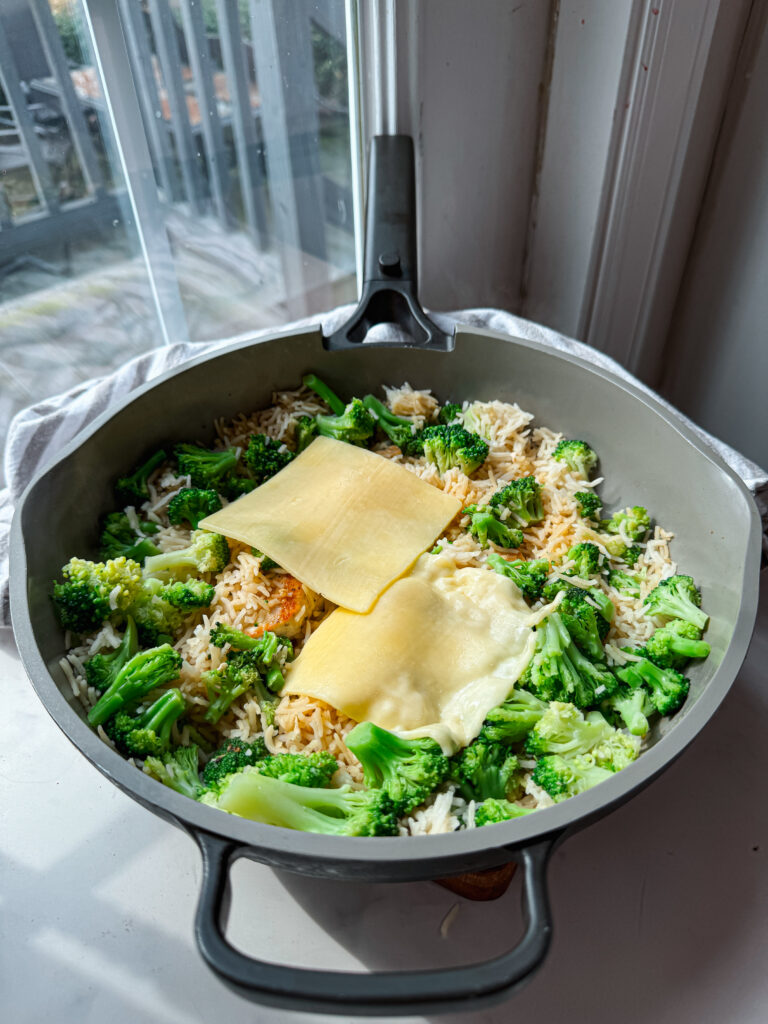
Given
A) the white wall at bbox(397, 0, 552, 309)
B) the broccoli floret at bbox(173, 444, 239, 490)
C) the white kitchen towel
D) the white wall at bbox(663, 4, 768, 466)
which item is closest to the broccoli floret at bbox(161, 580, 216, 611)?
the broccoli floret at bbox(173, 444, 239, 490)

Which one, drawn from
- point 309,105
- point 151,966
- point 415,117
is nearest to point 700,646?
point 151,966

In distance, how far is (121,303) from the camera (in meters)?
2.24

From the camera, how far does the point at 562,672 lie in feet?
4.52

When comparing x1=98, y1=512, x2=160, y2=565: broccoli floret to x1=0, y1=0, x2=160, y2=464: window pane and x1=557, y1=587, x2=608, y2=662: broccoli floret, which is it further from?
x1=557, y1=587, x2=608, y2=662: broccoli floret

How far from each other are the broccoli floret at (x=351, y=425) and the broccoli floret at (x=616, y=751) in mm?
923

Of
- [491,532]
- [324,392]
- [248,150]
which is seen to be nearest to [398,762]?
[491,532]

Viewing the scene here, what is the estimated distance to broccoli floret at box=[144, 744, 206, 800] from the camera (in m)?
1.26

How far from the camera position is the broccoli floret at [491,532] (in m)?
1.67

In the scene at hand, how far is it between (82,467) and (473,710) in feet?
3.10

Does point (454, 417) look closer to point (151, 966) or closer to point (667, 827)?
point (667, 827)

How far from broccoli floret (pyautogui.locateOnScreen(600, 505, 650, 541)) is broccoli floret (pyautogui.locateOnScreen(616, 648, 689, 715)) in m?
0.36

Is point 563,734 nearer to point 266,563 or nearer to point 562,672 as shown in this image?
point 562,672

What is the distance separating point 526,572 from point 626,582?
0.70 feet

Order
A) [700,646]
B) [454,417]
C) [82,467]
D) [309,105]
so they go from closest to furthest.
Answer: [700,646]
[82,467]
[454,417]
[309,105]
